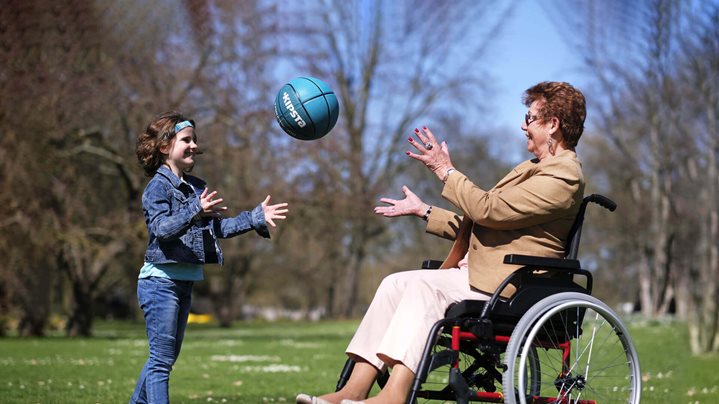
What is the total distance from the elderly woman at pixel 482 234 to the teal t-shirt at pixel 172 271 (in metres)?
0.85

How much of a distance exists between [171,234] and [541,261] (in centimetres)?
165

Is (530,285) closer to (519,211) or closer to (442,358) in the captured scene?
(519,211)

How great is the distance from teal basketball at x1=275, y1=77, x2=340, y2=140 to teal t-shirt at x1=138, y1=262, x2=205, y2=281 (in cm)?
99

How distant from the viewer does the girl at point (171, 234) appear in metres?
4.12

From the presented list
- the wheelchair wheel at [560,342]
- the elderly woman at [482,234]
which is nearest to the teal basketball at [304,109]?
the elderly woman at [482,234]

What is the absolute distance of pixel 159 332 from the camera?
4.14 meters

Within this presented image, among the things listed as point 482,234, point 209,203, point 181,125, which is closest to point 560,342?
point 482,234

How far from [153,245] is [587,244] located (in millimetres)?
30127

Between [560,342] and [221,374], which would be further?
[221,374]

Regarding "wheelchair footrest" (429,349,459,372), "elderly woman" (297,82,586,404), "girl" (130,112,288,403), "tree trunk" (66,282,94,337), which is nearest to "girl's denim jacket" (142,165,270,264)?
"girl" (130,112,288,403)

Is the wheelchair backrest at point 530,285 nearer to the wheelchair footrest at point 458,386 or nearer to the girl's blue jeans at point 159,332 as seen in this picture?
the wheelchair footrest at point 458,386

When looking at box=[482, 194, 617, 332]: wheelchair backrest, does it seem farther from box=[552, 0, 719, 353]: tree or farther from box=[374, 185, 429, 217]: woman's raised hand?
box=[552, 0, 719, 353]: tree

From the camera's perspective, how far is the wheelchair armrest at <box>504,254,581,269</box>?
384 centimetres

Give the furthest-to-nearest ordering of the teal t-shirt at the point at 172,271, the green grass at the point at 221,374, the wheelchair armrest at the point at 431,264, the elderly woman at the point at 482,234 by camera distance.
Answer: the green grass at the point at 221,374
the wheelchair armrest at the point at 431,264
the teal t-shirt at the point at 172,271
the elderly woman at the point at 482,234
